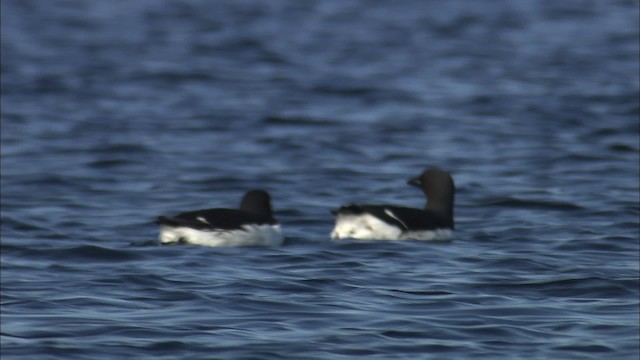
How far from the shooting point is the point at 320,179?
63.6 ft

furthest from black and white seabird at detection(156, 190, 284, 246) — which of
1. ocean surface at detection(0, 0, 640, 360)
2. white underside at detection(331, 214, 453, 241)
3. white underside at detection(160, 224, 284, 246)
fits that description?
white underside at detection(331, 214, 453, 241)

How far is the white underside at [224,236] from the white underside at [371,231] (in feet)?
1.99

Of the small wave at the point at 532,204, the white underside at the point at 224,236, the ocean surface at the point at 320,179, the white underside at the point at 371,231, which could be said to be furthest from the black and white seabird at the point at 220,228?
the small wave at the point at 532,204

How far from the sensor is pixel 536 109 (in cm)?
2491

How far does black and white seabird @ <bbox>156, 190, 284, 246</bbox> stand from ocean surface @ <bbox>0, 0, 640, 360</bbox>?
0.49ft

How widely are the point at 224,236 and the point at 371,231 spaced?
1.35 meters

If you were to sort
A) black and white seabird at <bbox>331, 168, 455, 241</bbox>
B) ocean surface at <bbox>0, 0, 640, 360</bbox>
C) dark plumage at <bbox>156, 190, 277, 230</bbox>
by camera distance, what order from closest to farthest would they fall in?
ocean surface at <bbox>0, 0, 640, 360</bbox> → dark plumage at <bbox>156, 190, 277, 230</bbox> → black and white seabird at <bbox>331, 168, 455, 241</bbox>

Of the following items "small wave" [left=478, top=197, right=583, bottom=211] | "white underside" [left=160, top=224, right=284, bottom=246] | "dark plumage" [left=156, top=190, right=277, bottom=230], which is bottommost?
"white underside" [left=160, top=224, right=284, bottom=246]

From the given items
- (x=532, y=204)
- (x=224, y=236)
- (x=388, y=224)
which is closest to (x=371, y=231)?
(x=388, y=224)

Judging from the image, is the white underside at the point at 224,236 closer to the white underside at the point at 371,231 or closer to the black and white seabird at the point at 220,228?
the black and white seabird at the point at 220,228

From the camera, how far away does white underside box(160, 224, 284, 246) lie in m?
14.2

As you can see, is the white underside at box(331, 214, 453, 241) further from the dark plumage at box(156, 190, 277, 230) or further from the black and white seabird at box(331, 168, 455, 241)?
the dark plumage at box(156, 190, 277, 230)

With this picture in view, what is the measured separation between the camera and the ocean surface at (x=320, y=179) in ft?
35.4

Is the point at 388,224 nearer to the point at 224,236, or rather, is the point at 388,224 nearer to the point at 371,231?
the point at 371,231
